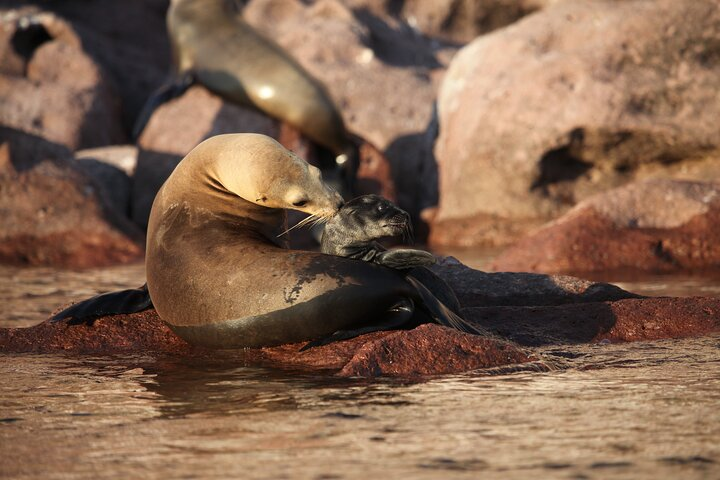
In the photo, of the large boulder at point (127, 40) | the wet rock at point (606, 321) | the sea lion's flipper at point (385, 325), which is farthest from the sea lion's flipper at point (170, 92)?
the sea lion's flipper at point (385, 325)

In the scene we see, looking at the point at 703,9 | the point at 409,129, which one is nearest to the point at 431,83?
the point at 409,129

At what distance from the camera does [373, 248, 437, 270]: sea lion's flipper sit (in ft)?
17.2

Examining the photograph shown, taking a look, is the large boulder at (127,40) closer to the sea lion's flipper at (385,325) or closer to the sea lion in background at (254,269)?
the sea lion in background at (254,269)

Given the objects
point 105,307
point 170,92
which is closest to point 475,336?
point 105,307

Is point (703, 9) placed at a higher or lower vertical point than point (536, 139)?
higher

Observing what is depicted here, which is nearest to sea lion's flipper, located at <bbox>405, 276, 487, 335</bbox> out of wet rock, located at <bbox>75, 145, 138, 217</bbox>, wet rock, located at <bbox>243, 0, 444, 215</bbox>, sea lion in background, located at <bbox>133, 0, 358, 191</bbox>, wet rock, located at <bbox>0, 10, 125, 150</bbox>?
wet rock, located at <bbox>75, 145, 138, 217</bbox>

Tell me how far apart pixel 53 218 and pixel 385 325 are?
7.14 metres

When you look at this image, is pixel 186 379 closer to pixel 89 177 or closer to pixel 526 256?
pixel 526 256

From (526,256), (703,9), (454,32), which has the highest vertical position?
(454,32)

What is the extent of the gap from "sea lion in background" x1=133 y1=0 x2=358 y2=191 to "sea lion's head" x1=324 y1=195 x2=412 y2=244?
796 centimetres

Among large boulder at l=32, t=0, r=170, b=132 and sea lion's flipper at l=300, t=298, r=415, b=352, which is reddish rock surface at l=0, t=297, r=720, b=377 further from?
large boulder at l=32, t=0, r=170, b=132

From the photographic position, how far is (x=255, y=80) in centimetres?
1353

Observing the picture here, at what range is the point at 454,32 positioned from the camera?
20453mm

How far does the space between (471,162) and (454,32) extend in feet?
26.7
